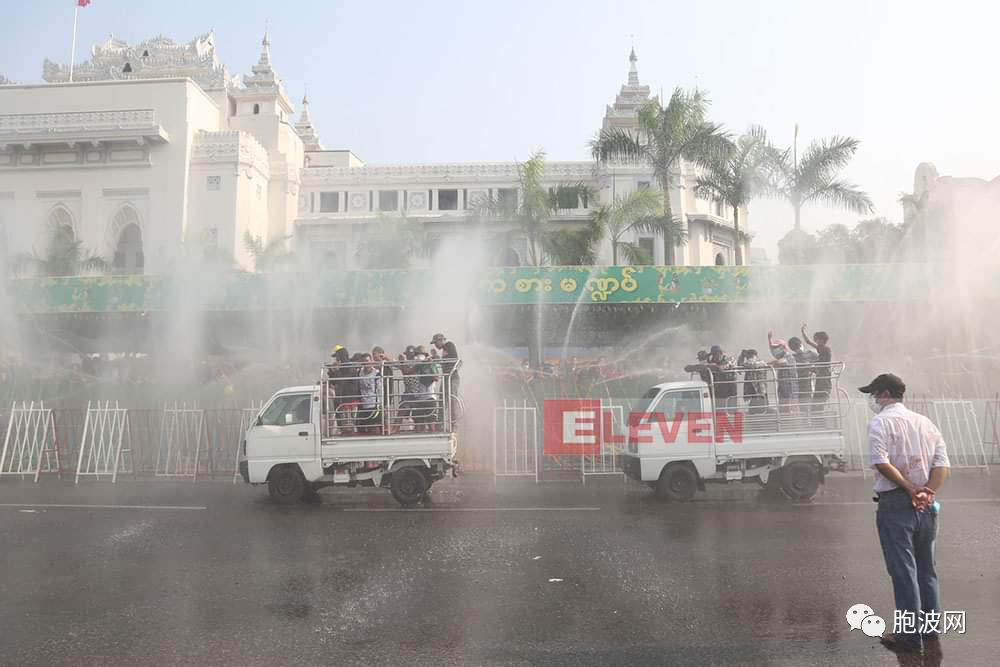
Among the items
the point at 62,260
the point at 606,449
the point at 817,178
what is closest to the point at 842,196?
the point at 817,178

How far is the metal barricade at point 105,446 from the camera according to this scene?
1363cm

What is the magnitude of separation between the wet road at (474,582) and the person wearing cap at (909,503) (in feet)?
1.14

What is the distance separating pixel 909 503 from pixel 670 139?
78.3 feet

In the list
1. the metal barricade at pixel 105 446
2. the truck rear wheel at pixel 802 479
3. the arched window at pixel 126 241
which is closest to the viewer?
the truck rear wheel at pixel 802 479

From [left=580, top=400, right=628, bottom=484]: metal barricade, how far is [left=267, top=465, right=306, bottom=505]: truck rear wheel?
504 cm

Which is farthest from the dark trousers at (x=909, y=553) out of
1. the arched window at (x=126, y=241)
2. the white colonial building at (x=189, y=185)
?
the arched window at (x=126, y=241)

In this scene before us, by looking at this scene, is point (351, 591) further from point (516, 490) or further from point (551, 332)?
point (551, 332)

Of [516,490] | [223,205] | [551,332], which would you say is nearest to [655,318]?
[551,332]

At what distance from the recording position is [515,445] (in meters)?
13.5

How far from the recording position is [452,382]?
11289 millimetres

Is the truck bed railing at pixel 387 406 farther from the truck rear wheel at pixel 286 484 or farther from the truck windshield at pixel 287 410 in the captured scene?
the truck rear wheel at pixel 286 484

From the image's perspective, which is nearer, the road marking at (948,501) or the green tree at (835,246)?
the road marking at (948,501)

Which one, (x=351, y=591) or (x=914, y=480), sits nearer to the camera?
(x=914, y=480)

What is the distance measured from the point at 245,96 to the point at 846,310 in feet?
152
